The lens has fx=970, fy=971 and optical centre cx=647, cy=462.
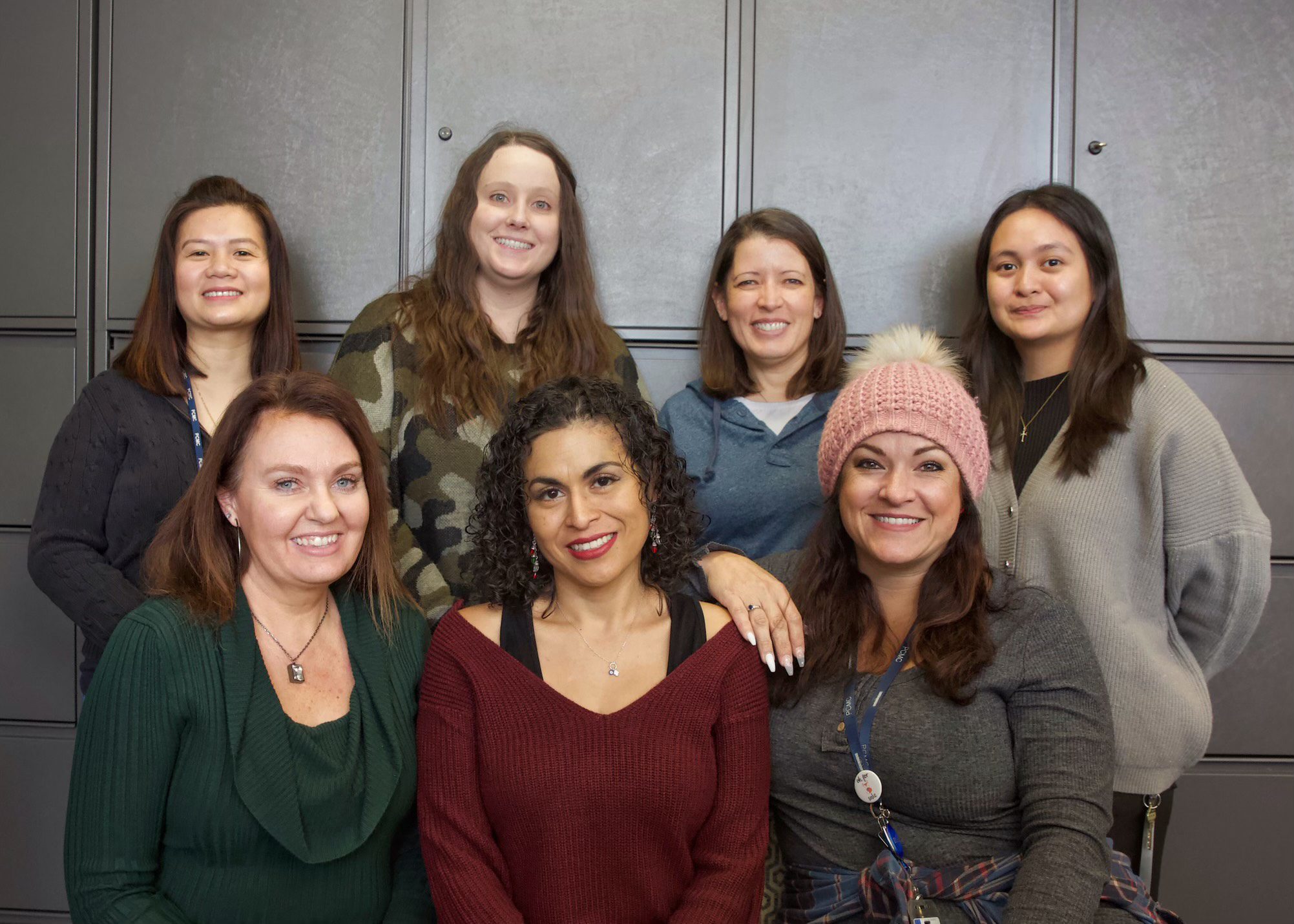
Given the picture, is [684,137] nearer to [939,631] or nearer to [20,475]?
[939,631]

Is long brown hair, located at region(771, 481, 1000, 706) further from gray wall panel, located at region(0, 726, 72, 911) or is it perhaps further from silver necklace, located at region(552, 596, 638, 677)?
gray wall panel, located at region(0, 726, 72, 911)

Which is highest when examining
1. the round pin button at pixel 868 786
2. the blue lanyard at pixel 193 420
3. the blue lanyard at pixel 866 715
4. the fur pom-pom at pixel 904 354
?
the fur pom-pom at pixel 904 354

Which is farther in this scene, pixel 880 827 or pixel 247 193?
pixel 247 193

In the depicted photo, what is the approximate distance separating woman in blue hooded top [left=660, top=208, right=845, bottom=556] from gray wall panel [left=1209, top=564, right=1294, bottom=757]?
4.45 feet

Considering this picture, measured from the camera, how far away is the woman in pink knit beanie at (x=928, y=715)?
151cm

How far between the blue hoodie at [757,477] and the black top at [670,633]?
1.58 feet

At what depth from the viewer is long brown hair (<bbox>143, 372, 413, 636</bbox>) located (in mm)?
1545

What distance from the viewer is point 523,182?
217cm

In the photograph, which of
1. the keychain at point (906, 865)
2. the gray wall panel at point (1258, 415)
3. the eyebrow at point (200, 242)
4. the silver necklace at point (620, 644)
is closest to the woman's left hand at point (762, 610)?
the silver necklace at point (620, 644)

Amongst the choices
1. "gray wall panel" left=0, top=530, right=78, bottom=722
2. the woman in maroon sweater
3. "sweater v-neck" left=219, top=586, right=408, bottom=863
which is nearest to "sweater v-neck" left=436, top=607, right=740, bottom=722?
the woman in maroon sweater

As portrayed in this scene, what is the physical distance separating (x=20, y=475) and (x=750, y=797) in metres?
2.21

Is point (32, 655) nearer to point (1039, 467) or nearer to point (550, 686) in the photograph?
point (550, 686)

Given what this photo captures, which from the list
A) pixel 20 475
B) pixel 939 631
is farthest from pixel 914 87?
pixel 20 475

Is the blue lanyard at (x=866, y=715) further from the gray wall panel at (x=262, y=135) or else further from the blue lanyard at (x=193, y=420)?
the gray wall panel at (x=262, y=135)
